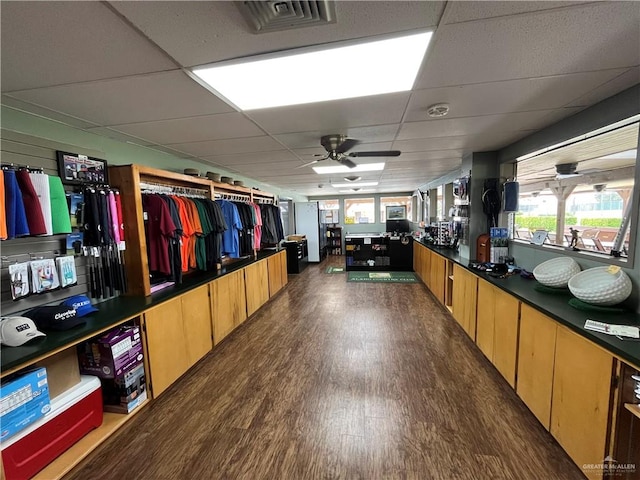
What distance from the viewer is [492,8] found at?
1.06 meters

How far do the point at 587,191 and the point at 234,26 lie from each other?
309 centimetres

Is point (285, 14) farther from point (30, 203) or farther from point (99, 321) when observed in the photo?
point (99, 321)

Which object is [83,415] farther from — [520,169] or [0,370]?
[520,169]

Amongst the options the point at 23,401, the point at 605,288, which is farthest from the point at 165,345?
the point at 605,288

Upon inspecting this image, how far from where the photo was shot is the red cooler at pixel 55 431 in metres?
1.43

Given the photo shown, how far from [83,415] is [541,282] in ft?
12.3

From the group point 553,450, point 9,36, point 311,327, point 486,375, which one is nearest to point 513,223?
point 486,375

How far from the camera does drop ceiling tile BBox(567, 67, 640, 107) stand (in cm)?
161

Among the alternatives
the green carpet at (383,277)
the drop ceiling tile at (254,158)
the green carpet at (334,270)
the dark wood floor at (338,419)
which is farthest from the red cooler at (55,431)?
the green carpet at (334,270)

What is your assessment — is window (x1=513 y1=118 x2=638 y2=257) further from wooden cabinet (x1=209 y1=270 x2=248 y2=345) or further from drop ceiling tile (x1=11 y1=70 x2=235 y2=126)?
wooden cabinet (x1=209 y1=270 x2=248 y2=345)

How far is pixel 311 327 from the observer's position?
367cm

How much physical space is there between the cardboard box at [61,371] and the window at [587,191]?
3962 mm

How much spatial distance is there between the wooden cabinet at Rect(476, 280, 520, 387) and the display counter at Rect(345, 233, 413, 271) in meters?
4.18

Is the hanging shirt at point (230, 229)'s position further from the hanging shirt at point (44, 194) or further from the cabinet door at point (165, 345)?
the hanging shirt at point (44, 194)
